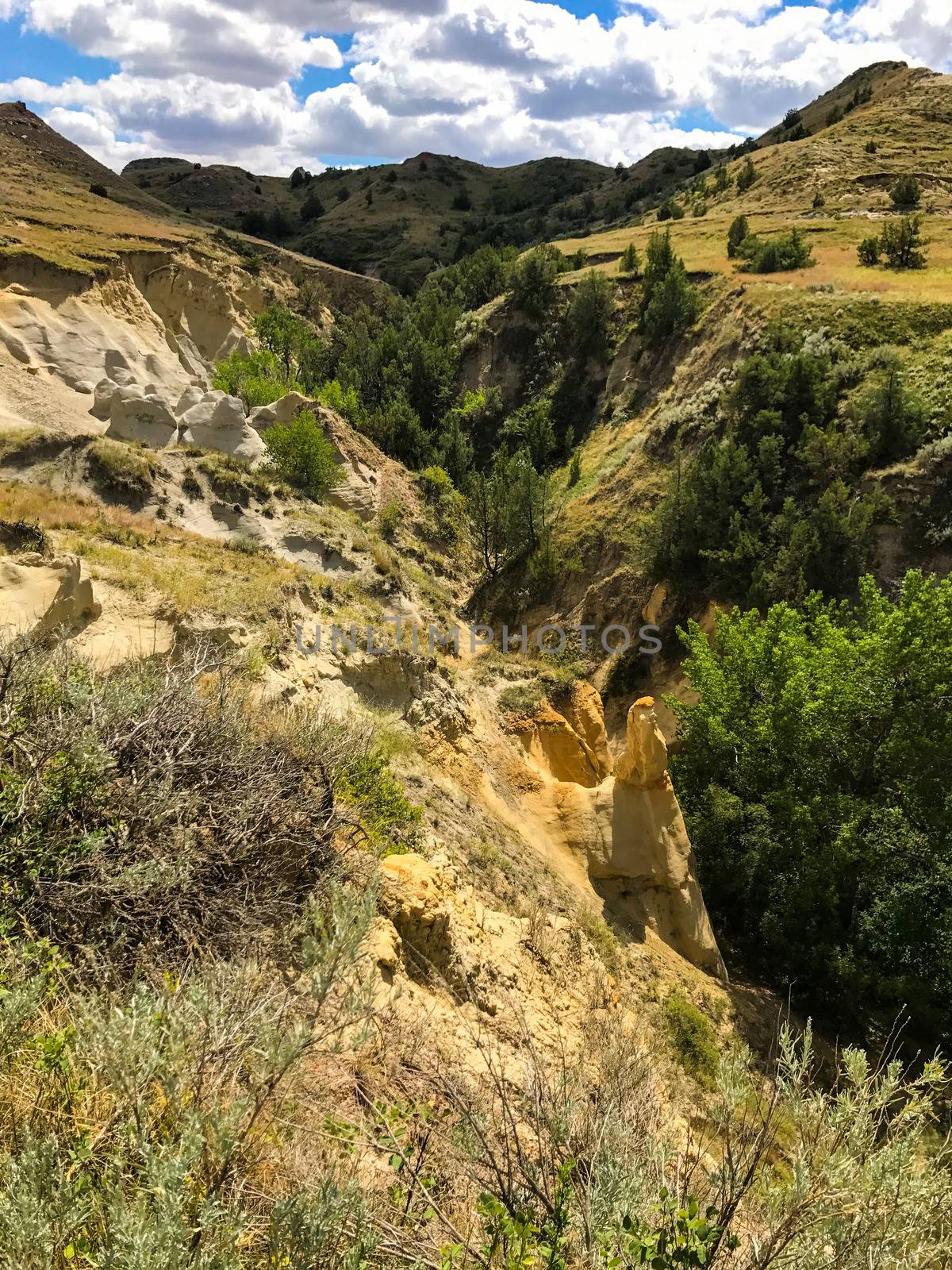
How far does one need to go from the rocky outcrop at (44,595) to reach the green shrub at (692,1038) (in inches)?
417

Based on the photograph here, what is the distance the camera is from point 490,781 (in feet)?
47.4

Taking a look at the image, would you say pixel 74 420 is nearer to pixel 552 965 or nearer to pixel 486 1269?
pixel 552 965

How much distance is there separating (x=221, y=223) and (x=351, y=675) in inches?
3380

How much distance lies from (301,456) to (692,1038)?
22.4 m

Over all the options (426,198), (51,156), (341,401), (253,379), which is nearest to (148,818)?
(253,379)

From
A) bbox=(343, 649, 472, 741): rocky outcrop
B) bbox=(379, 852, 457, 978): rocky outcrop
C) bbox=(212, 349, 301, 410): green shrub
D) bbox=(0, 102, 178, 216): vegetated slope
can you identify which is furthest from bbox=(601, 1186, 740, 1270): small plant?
bbox=(0, 102, 178, 216): vegetated slope

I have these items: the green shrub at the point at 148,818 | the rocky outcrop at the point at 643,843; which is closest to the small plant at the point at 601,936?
the rocky outcrop at the point at 643,843

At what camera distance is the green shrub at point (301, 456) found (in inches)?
1029

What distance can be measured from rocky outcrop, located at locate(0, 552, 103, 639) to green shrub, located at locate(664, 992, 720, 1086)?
1059cm

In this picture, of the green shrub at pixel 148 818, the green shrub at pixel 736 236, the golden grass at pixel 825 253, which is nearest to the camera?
the green shrub at pixel 148 818

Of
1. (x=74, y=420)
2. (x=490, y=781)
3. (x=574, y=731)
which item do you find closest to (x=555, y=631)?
(x=574, y=731)

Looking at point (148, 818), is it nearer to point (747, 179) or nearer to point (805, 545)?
point (805, 545)

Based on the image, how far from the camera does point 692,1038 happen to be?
33.0ft

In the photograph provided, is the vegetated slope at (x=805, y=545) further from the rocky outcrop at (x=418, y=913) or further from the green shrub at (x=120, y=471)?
the green shrub at (x=120, y=471)
